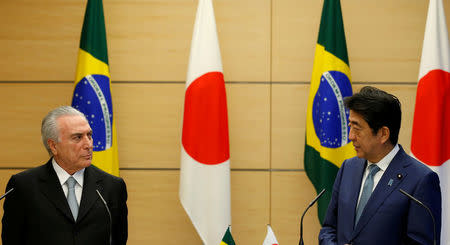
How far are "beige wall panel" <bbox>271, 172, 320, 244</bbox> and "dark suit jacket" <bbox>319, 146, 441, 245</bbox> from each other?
6.06 feet

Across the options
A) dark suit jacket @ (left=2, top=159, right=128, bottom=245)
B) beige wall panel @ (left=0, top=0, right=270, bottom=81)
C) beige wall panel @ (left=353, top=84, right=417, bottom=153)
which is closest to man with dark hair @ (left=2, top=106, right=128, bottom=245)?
dark suit jacket @ (left=2, top=159, right=128, bottom=245)

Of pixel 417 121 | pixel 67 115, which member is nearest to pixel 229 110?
pixel 417 121

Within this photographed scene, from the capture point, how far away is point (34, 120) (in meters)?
4.25

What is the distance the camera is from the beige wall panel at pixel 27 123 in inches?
167

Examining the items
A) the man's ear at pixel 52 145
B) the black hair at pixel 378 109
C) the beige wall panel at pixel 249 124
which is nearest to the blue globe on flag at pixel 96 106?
the beige wall panel at pixel 249 124

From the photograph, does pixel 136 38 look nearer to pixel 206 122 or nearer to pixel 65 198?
pixel 206 122

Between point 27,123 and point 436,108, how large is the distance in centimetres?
336

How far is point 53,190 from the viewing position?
2.34 meters

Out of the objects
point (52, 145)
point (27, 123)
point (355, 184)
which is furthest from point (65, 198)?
point (27, 123)

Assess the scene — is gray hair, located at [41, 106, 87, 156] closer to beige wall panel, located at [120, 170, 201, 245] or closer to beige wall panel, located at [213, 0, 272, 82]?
beige wall panel, located at [120, 170, 201, 245]

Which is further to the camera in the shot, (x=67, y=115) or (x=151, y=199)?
(x=151, y=199)

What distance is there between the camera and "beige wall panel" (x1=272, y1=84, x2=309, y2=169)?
418 centimetres

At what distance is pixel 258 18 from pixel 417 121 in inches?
61.3

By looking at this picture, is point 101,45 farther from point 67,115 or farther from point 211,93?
point 67,115
